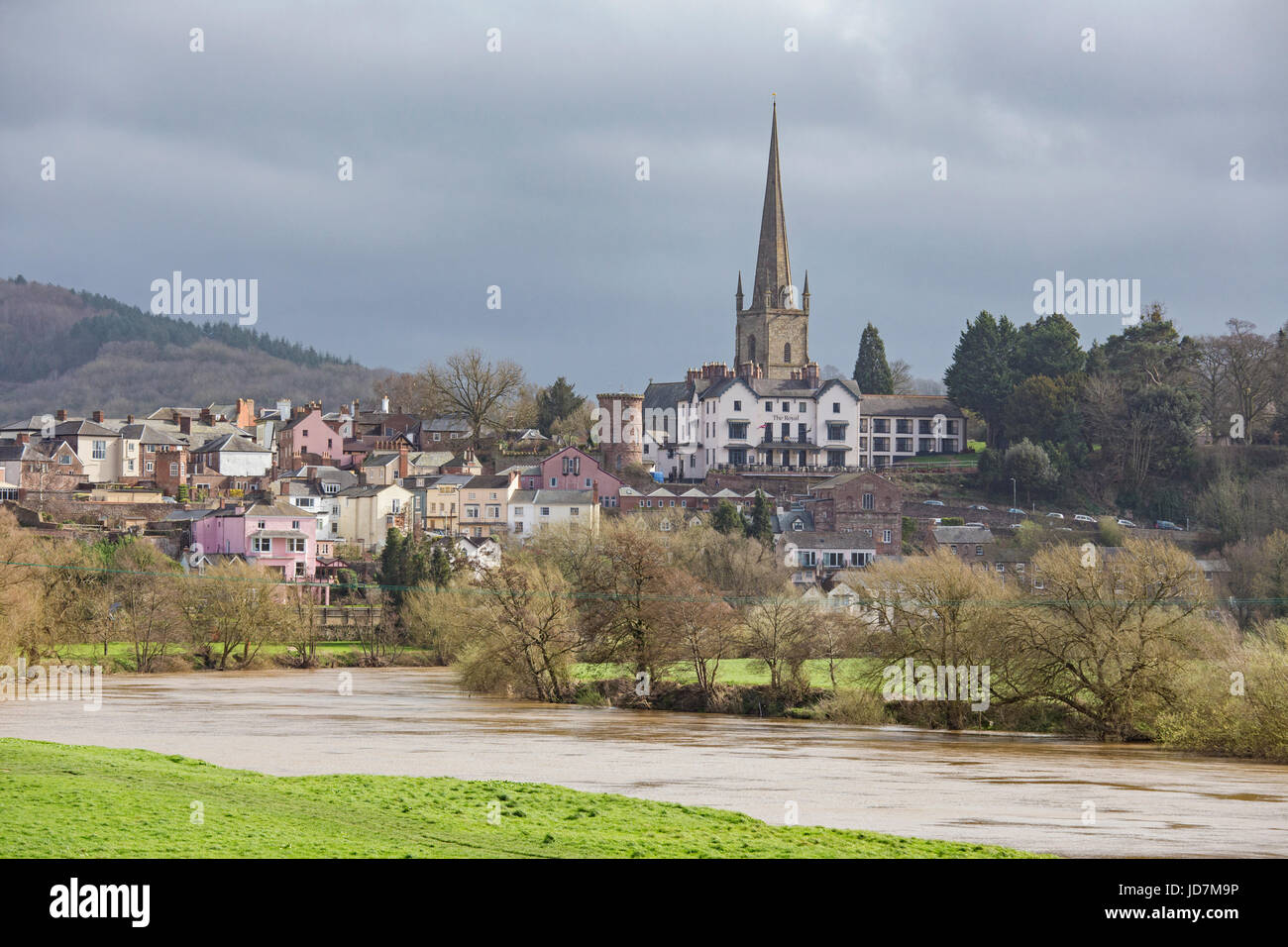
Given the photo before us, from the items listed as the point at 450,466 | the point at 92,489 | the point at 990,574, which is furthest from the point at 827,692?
the point at 92,489

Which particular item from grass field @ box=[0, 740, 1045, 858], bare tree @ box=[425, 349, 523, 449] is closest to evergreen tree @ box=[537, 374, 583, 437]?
bare tree @ box=[425, 349, 523, 449]

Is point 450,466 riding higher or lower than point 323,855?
higher

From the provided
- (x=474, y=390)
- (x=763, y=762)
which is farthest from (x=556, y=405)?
(x=763, y=762)

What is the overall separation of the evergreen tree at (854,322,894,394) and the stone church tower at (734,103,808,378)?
8.98 m

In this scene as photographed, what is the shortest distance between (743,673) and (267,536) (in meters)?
39.0

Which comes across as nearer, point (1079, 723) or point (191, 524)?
point (1079, 723)

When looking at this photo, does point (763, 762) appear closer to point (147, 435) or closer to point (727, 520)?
point (727, 520)

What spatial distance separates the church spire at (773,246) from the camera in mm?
130875

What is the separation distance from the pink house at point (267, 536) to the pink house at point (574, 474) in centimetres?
1865

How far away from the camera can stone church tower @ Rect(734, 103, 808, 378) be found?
129 meters

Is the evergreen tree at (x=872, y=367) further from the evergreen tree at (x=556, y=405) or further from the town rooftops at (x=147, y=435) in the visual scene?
the town rooftops at (x=147, y=435)
